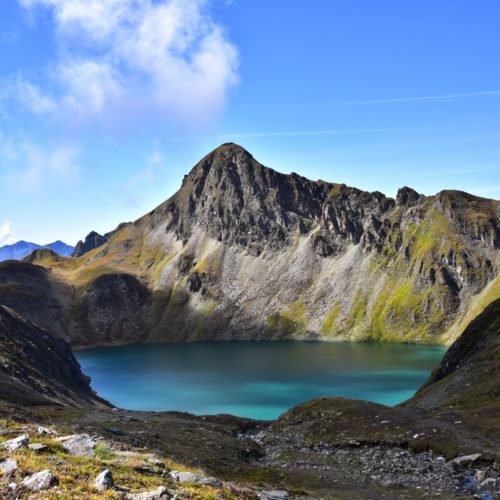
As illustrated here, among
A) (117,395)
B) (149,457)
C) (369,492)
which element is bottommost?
(117,395)

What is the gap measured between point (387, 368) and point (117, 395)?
74.8 m

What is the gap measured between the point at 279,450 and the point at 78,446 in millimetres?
24967

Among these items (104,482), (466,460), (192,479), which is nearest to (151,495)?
(104,482)

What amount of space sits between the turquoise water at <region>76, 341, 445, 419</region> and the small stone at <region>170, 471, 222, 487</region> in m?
74.7

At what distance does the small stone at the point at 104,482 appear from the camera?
15439 millimetres

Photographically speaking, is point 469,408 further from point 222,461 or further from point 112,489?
point 112,489

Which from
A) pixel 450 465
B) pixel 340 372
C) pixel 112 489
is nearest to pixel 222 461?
pixel 450 465

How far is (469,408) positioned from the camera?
5012 cm

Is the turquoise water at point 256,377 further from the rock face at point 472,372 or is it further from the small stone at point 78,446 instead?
the small stone at point 78,446

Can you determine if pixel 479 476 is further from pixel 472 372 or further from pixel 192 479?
pixel 472 372

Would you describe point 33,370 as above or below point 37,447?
below

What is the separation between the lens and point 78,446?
23.2m

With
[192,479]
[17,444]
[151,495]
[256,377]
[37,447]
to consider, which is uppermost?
[17,444]

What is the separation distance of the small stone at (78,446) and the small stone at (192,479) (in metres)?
4.28
